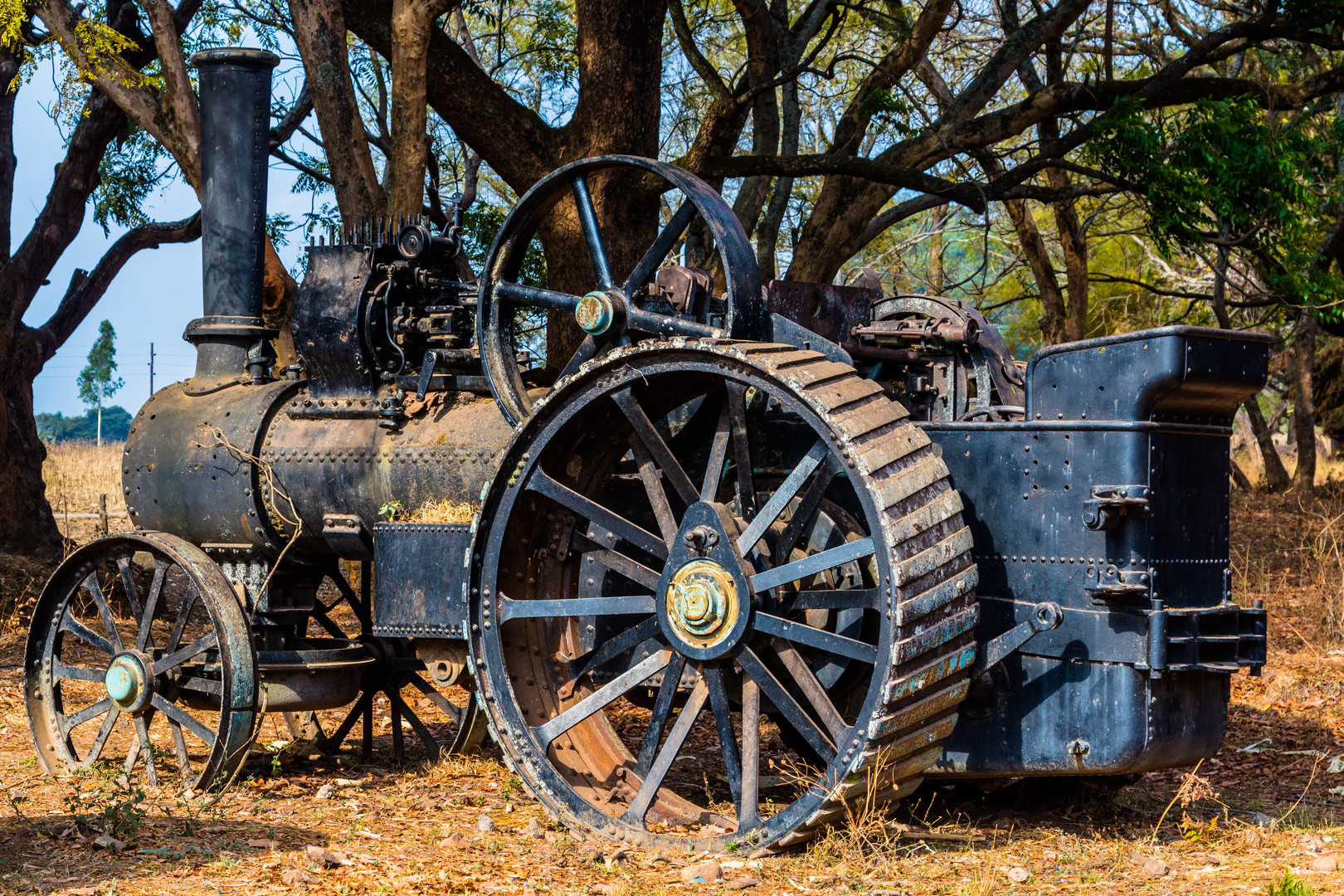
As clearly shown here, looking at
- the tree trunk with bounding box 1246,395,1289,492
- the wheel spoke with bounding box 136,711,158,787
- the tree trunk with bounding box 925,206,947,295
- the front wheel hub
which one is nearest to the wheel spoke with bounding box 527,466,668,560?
the front wheel hub

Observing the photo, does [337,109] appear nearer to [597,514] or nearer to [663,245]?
[663,245]

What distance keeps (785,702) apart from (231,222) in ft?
13.7

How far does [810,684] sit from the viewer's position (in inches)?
202

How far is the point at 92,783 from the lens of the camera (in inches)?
257

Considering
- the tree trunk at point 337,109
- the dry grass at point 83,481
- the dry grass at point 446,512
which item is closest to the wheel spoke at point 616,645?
the dry grass at point 446,512

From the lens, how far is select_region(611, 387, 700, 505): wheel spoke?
5430mm

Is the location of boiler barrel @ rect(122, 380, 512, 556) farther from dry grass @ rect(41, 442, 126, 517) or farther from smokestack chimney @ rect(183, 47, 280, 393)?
dry grass @ rect(41, 442, 126, 517)

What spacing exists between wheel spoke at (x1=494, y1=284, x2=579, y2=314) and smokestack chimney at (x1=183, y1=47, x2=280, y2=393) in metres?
1.82

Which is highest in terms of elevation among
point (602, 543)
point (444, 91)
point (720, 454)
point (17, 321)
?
point (444, 91)

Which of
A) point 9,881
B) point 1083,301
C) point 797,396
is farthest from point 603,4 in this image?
point 1083,301

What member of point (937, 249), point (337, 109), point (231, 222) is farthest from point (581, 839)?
point (937, 249)

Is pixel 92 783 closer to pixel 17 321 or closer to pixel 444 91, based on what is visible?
pixel 444 91

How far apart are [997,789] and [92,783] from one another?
4084 millimetres

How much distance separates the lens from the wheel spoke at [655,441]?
5.43m
